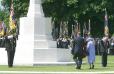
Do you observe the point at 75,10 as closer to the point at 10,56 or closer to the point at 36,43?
the point at 36,43

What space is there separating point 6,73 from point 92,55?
23.2 feet

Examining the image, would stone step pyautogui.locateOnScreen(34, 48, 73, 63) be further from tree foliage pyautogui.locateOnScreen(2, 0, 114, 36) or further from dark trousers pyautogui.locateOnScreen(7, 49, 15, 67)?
tree foliage pyautogui.locateOnScreen(2, 0, 114, 36)

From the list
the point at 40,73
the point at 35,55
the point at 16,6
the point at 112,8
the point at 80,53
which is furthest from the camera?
the point at 16,6

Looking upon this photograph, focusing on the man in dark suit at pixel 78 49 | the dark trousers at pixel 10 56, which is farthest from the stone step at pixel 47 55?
the man in dark suit at pixel 78 49

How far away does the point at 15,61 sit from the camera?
37.7m

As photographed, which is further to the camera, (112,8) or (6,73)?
(112,8)

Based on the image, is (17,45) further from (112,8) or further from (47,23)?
(112,8)

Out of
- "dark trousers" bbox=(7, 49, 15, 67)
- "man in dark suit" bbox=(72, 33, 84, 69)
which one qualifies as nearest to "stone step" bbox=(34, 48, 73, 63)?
"dark trousers" bbox=(7, 49, 15, 67)

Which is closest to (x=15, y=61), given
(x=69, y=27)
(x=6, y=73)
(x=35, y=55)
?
(x=35, y=55)

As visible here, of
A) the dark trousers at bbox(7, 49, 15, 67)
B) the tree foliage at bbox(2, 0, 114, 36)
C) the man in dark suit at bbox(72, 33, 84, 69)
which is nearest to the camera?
the man in dark suit at bbox(72, 33, 84, 69)

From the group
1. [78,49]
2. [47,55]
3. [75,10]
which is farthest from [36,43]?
[75,10]

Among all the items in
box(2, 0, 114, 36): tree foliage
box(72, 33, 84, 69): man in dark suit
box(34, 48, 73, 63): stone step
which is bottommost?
box(34, 48, 73, 63): stone step

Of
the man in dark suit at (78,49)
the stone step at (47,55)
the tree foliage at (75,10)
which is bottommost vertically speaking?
the stone step at (47,55)

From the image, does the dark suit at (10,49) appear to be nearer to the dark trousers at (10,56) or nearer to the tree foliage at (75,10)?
the dark trousers at (10,56)
